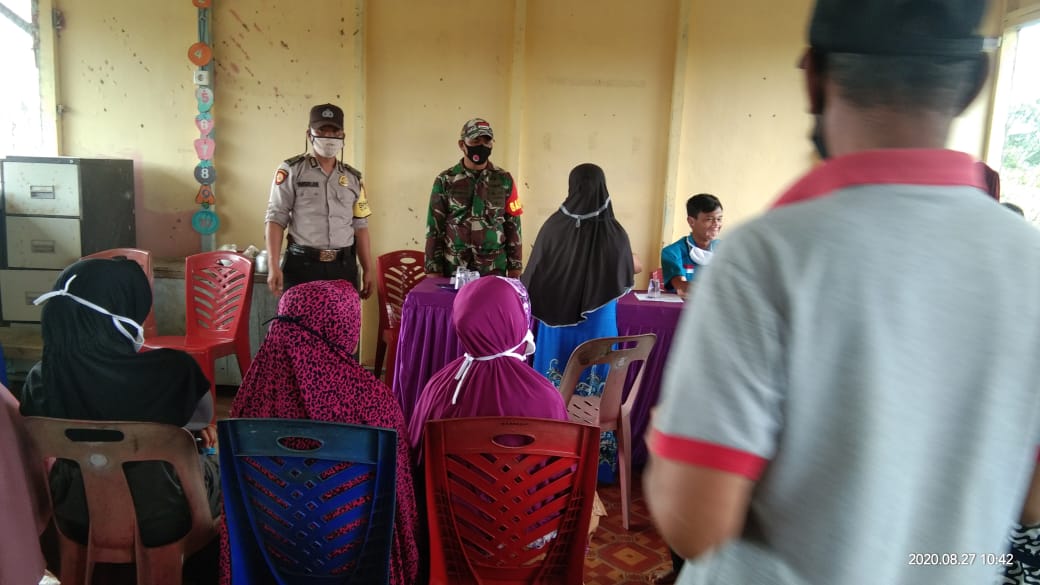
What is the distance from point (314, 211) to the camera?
11.8ft

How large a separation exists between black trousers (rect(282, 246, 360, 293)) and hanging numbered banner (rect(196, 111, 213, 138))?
4.65 ft

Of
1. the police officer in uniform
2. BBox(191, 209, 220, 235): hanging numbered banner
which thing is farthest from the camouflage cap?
BBox(191, 209, 220, 235): hanging numbered banner

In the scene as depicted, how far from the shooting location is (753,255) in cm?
51

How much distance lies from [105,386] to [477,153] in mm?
2413

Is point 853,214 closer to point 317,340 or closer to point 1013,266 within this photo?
point 1013,266

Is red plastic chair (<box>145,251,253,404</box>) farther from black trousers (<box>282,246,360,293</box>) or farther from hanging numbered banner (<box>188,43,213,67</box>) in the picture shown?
hanging numbered banner (<box>188,43,213,67</box>)

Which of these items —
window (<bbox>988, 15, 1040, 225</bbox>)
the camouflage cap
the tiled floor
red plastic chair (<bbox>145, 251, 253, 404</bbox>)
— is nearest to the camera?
the tiled floor

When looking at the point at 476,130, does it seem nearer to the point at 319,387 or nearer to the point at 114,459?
the point at 319,387

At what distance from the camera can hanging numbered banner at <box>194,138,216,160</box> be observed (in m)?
4.38

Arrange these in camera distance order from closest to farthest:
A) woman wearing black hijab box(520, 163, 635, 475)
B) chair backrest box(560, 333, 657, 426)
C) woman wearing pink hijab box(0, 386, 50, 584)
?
1. woman wearing pink hijab box(0, 386, 50, 584)
2. chair backrest box(560, 333, 657, 426)
3. woman wearing black hijab box(520, 163, 635, 475)

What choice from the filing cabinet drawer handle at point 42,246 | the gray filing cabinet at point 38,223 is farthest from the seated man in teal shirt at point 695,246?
the filing cabinet drawer handle at point 42,246

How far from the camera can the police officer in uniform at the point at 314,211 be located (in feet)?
11.6

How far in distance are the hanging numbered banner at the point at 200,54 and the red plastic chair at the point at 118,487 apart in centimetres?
355
